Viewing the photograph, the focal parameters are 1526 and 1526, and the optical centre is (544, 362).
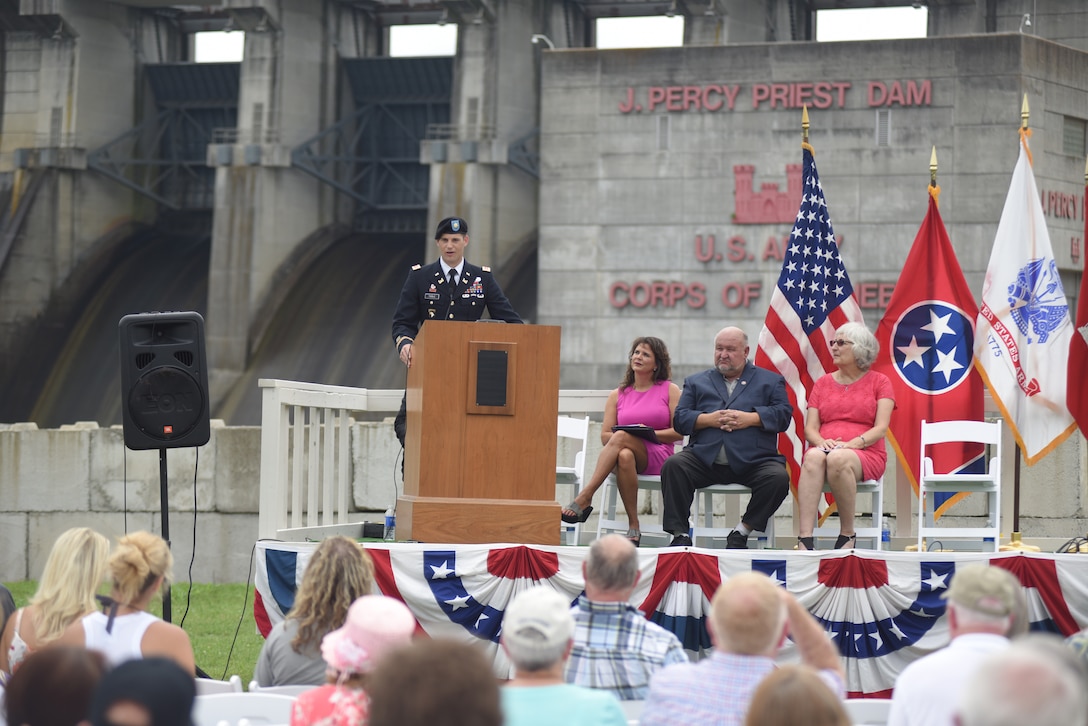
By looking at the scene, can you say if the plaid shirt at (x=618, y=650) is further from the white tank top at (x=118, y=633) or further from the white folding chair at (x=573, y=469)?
the white folding chair at (x=573, y=469)

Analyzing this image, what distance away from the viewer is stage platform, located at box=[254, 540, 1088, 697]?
737cm

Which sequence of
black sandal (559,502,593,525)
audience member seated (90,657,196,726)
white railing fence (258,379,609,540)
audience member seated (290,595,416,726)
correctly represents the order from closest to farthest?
audience member seated (90,657,196,726) → audience member seated (290,595,416,726) → white railing fence (258,379,609,540) → black sandal (559,502,593,525)

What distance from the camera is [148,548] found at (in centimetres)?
514

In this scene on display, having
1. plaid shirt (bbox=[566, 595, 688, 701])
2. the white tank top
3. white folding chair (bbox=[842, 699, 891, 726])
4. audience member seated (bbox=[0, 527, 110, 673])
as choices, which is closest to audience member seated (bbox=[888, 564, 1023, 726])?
white folding chair (bbox=[842, 699, 891, 726])

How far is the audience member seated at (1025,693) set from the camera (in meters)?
2.71

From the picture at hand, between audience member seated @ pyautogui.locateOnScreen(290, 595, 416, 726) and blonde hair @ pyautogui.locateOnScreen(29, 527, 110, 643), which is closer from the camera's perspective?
audience member seated @ pyautogui.locateOnScreen(290, 595, 416, 726)

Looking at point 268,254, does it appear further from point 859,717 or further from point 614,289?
point 859,717

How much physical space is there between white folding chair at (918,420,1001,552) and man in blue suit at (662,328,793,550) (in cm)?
84

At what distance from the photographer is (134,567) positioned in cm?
511

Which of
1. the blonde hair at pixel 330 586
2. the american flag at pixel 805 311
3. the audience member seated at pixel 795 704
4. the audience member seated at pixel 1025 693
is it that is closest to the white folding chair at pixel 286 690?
the blonde hair at pixel 330 586

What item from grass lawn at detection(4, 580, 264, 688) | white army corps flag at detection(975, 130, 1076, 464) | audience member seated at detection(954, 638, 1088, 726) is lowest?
grass lawn at detection(4, 580, 264, 688)

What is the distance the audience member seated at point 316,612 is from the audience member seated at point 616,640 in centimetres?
78

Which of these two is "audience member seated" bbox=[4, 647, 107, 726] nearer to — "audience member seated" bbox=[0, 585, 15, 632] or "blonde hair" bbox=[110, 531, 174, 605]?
"blonde hair" bbox=[110, 531, 174, 605]

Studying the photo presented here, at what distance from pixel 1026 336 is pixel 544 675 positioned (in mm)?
5937
